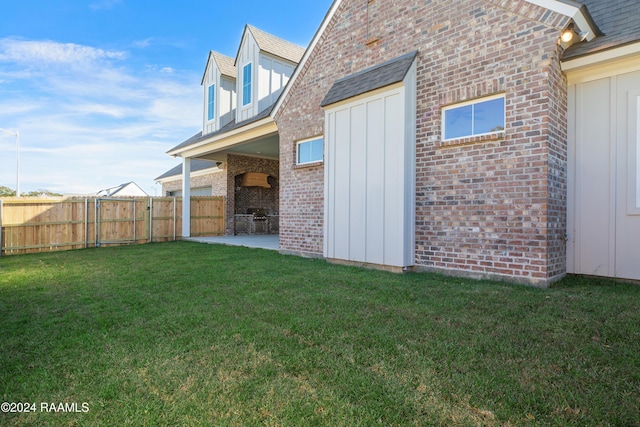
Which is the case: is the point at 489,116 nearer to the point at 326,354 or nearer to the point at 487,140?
the point at 487,140

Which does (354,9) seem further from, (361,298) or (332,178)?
(361,298)

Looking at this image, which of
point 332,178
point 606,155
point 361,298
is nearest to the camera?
point 361,298

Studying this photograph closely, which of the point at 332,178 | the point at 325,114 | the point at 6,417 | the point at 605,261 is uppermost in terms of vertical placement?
the point at 325,114

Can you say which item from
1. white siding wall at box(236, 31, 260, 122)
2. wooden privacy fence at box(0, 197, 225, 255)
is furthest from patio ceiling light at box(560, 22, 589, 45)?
wooden privacy fence at box(0, 197, 225, 255)

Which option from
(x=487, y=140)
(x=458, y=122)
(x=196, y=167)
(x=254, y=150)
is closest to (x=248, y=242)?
(x=254, y=150)

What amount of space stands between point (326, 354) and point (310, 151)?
6021mm

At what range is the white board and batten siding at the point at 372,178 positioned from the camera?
570cm

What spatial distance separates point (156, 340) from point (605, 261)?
18.9ft

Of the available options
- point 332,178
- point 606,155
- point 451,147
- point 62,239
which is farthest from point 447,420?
point 62,239

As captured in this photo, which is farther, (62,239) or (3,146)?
(3,146)

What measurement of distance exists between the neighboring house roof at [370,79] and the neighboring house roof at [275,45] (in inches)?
227

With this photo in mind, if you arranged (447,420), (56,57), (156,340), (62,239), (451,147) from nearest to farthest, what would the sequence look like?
(447,420), (156,340), (451,147), (62,239), (56,57)

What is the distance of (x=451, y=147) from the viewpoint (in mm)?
5445

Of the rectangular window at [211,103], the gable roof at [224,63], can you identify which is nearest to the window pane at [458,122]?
the gable roof at [224,63]
